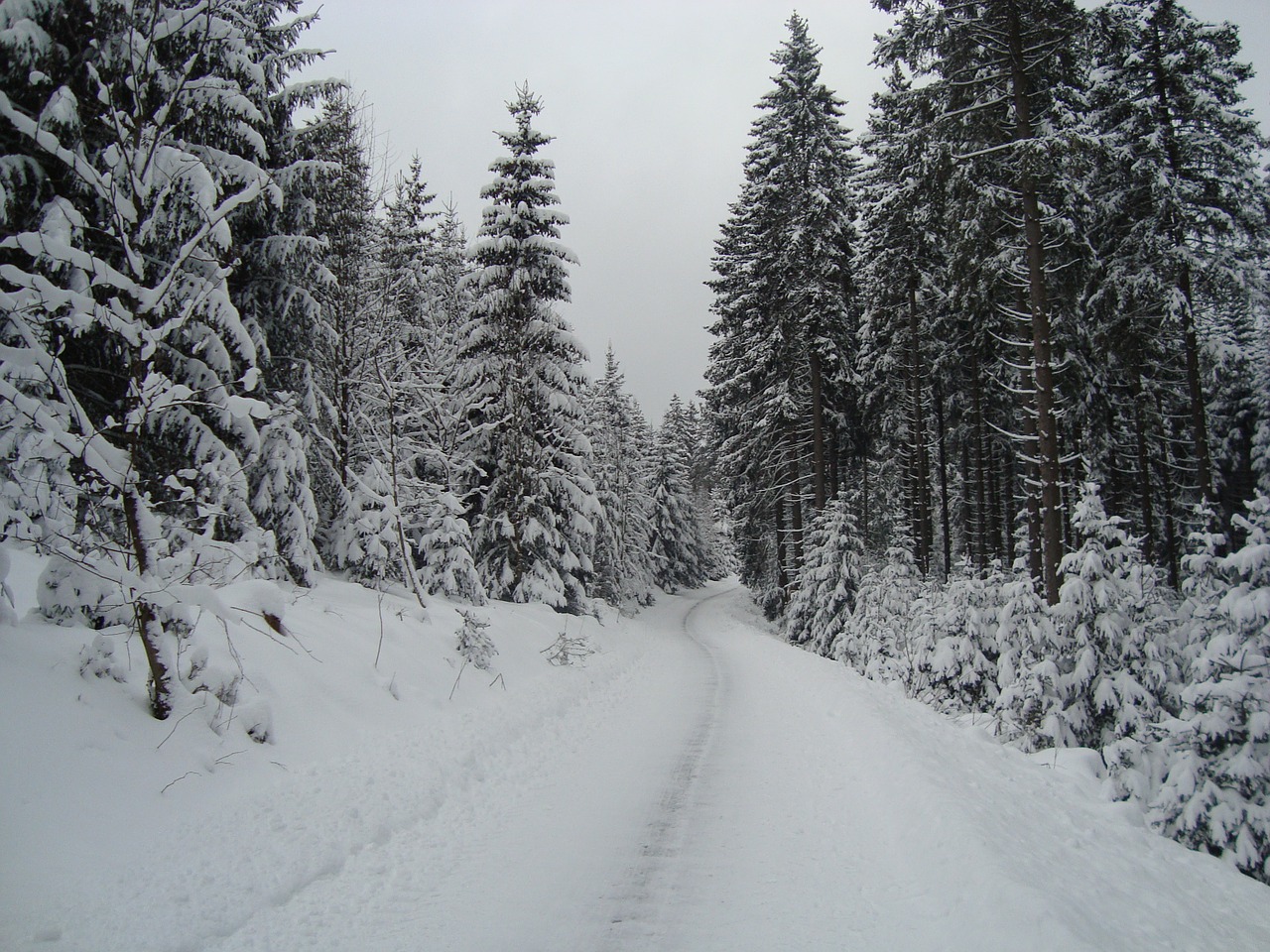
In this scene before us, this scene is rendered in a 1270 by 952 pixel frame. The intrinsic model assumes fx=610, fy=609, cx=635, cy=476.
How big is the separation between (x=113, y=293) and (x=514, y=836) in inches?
288

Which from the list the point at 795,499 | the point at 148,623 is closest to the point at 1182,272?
the point at 795,499

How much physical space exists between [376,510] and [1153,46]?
74.9ft

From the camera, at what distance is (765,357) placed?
23.6 meters

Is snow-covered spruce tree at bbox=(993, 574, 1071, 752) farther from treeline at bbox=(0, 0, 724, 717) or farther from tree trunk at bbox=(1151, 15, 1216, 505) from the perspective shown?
treeline at bbox=(0, 0, 724, 717)

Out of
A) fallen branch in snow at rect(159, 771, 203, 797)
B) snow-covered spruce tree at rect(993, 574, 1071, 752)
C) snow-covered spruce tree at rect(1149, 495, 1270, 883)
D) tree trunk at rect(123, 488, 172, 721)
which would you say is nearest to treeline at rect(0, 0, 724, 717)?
tree trunk at rect(123, 488, 172, 721)

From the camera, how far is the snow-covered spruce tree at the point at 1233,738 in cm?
627

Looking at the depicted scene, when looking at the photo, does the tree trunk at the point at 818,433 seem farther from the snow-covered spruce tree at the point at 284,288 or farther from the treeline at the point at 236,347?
the snow-covered spruce tree at the point at 284,288

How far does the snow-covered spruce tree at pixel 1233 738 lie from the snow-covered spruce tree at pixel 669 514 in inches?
1432

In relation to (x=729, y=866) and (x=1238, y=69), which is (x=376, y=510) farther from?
(x=1238, y=69)

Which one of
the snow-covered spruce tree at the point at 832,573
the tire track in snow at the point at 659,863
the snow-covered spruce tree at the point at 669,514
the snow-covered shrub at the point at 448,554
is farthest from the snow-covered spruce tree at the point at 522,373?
the snow-covered spruce tree at the point at 669,514

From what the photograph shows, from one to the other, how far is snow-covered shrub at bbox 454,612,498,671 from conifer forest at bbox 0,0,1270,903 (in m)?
0.07

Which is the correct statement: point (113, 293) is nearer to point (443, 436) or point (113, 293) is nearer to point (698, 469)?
point (443, 436)

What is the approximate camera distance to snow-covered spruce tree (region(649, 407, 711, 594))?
149ft

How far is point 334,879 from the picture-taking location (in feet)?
14.7
